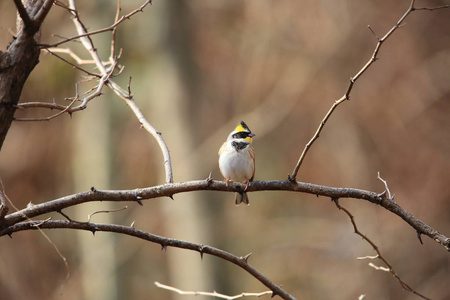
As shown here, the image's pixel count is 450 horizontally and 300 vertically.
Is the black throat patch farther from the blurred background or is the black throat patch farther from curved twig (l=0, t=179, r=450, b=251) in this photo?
the blurred background

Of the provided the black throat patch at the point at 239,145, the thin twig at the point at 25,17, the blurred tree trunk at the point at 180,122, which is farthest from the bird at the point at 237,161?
the blurred tree trunk at the point at 180,122

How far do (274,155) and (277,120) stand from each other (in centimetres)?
338

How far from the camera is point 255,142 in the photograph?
15586 millimetres

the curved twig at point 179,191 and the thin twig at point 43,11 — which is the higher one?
the thin twig at point 43,11

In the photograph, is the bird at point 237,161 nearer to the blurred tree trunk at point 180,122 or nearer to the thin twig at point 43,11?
the thin twig at point 43,11

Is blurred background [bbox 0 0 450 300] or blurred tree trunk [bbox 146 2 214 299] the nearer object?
blurred tree trunk [bbox 146 2 214 299]

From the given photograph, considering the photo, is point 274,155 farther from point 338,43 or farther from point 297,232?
point 338,43

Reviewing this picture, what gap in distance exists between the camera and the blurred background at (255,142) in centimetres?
1194

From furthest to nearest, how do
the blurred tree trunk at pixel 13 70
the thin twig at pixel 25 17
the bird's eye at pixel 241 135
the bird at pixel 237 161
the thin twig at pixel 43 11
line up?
the bird's eye at pixel 241 135 → the bird at pixel 237 161 → the blurred tree trunk at pixel 13 70 → the thin twig at pixel 43 11 → the thin twig at pixel 25 17

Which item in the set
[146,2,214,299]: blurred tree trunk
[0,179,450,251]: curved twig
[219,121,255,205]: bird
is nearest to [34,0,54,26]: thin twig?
[0,179,450,251]: curved twig

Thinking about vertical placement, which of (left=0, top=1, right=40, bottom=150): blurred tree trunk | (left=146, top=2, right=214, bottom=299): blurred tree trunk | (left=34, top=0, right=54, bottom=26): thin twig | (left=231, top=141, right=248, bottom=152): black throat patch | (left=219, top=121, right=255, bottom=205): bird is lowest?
(left=0, top=1, right=40, bottom=150): blurred tree trunk

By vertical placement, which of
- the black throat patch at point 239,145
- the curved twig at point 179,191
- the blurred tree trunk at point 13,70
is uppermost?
the black throat patch at point 239,145

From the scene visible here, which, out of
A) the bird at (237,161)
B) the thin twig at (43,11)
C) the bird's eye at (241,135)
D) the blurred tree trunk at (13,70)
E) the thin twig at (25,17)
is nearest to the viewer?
the thin twig at (25,17)

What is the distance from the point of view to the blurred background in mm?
11938
